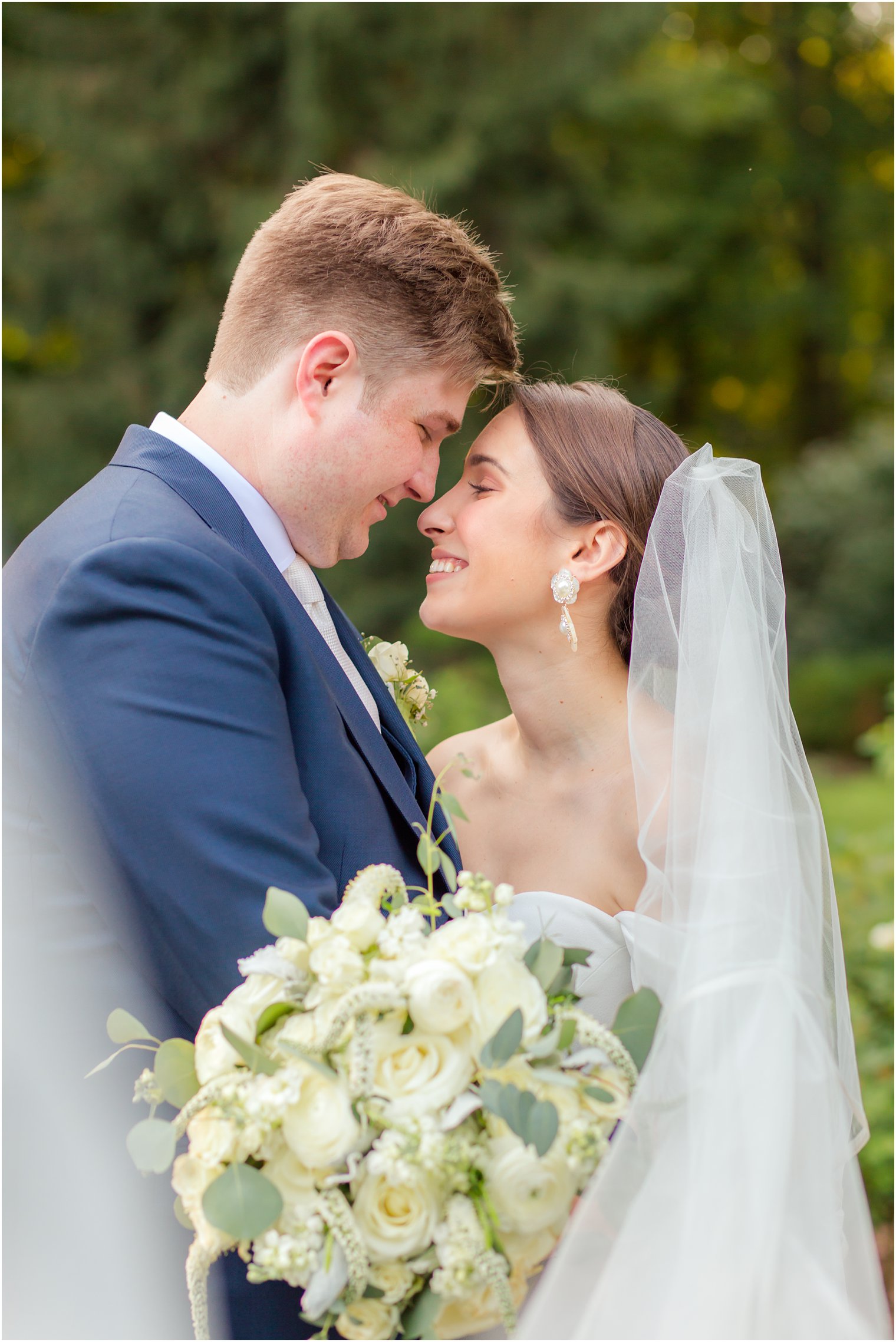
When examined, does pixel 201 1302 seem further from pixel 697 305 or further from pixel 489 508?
pixel 697 305

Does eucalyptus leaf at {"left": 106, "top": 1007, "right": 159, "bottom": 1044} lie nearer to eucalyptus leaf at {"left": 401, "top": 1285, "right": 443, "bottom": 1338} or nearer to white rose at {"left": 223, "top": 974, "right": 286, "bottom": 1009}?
white rose at {"left": 223, "top": 974, "right": 286, "bottom": 1009}

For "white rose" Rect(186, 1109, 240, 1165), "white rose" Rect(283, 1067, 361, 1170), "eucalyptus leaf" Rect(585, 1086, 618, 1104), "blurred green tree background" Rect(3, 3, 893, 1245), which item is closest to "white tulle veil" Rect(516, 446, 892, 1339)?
"eucalyptus leaf" Rect(585, 1086, 618, 1104)

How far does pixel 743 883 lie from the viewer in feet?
6.68

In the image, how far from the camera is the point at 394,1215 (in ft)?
5.03

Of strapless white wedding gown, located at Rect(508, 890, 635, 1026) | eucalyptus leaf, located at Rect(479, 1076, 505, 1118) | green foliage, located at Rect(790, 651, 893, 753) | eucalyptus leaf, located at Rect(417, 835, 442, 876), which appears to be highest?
eucalyptus leaf, located at Rect(417, 835, 442, 876)

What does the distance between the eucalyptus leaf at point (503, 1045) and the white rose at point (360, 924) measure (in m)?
0.23

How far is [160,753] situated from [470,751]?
1.88 metres

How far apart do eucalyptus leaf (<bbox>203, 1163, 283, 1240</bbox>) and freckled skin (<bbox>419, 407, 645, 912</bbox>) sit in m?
1.54

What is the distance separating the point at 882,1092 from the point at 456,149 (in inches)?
442

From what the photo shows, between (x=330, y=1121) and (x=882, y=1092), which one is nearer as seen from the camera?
(x=330, y=1121)

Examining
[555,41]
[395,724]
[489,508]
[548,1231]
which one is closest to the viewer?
[548,1231]

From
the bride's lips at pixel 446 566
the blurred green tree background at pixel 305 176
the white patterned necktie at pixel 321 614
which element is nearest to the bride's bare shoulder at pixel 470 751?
the bride's lips at pixel 446 566

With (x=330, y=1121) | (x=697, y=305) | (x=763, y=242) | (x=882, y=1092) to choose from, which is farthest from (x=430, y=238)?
(x=763, y=242)

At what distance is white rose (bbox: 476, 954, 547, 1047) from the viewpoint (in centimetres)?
158
